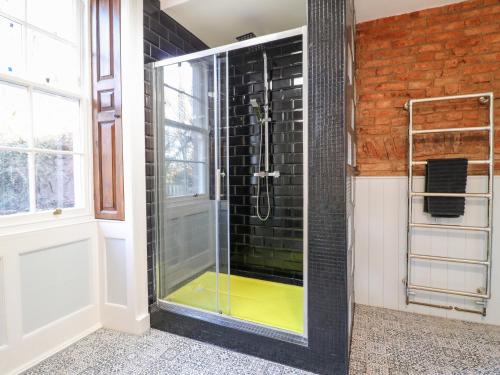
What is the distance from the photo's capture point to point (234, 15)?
238 cm

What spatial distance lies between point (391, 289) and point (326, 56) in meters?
2.05

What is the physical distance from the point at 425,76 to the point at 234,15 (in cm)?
168

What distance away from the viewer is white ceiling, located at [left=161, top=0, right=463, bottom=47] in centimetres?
222

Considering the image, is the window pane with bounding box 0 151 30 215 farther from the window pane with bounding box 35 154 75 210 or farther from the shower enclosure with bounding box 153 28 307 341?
the shower enclosure with bounding box 153 28 307 341

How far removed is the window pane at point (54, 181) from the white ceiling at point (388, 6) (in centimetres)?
254

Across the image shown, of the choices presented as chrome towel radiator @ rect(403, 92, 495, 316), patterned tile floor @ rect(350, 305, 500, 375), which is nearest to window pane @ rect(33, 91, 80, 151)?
patterned tile floor @ rect(350, 305, 500, 375)

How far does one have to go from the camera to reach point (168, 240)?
231 centimetres

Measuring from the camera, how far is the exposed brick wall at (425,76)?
219cm

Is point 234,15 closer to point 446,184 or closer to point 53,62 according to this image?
point 53,62

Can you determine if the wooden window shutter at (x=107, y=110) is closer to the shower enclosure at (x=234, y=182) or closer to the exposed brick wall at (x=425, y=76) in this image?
the shower enclosure at (x=234, y=182)

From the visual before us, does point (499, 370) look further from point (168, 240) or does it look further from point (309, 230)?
point (168, 240)

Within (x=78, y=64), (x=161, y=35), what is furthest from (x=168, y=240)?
(x=161, y=35)

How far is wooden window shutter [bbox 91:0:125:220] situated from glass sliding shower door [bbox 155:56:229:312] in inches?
11.8

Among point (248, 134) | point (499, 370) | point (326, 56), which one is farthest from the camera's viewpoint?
point (248, 134)
